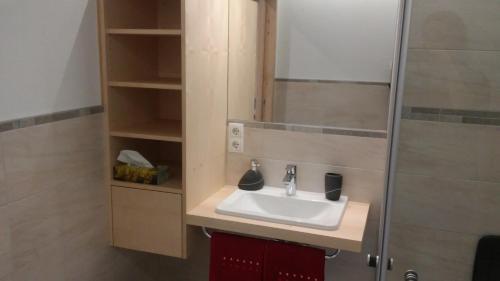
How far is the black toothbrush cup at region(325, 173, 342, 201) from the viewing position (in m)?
1.85

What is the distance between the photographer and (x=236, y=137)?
2.05 metres

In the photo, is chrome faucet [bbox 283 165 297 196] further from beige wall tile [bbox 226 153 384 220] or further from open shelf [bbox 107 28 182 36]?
open shelf [bbox 107 28 182 36]

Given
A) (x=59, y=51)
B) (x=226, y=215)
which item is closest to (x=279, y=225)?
(x=226, y=215)

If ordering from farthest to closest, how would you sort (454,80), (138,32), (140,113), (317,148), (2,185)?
(140,113), (317,148), (138,32), (454,80), (2,185)

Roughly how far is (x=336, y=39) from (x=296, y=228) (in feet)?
2.69

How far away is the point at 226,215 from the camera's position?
1.73m

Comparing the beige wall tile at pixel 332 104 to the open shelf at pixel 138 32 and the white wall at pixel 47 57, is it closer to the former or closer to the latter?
the open shelf at pixel 138 32

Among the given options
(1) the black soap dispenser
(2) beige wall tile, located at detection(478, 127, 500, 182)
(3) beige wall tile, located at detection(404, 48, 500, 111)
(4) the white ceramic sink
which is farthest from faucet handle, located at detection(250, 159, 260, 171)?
(2) beige wall tile, located at detection(478, 127, 500, 182)

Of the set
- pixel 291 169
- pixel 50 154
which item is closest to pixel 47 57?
pixel 50 154

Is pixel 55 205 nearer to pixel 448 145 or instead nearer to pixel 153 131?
pixel 153 131

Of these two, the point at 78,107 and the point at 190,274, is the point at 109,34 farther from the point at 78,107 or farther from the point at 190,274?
the point at 190,274

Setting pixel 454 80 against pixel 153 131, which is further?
pixel 153 131

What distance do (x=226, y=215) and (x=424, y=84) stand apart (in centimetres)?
87

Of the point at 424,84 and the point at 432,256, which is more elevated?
the point at 424,84
